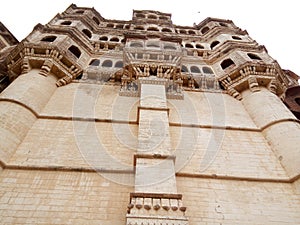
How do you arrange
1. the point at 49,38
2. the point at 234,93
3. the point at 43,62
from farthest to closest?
the point at 49,38 → the point at 234,93 → the point at 43,62

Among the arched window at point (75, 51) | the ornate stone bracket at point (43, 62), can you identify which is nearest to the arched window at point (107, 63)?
the arched window at point (75, 51)

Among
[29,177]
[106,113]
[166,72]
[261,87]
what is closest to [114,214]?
[29,177]

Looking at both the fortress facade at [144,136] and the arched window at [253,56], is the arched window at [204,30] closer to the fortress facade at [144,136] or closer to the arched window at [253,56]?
the fortress facade at [144,136]

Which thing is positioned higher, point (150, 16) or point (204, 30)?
point (150, 16)

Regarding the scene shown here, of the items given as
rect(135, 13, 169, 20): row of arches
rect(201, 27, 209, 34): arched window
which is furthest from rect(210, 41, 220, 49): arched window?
rect(135, 13, 169, 20): row of arches

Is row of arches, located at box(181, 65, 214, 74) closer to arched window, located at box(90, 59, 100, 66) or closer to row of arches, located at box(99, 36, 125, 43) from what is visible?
Answer: arched window, located at box(90, 59, 100, 66)

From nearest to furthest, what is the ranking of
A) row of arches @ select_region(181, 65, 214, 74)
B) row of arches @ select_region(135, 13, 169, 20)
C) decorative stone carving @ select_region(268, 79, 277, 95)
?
decorative stone carving @ select_region(268, 79, 277, 95) < row of arches @ select_region(181, 65, 214, 74) < row of arches @ select_region(135, 13, 169, 20)

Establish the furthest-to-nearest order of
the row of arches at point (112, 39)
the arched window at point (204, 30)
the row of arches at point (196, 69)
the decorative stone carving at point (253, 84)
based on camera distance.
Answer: the arched window at point (204, 30) → the row of arches at point (112, 39) → the row of arches at point (196, 69) → the decorative stone carving at point (253, 84)

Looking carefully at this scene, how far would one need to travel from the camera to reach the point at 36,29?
14680 mm

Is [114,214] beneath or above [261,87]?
beneath

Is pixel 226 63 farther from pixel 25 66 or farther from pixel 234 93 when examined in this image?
pixel 25 66

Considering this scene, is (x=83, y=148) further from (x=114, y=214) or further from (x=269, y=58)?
(x=269, y=58)

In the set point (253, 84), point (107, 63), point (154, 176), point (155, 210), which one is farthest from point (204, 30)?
point (155, 210)

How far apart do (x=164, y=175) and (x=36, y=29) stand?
1220 cm
